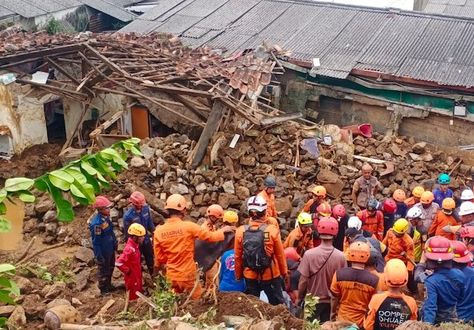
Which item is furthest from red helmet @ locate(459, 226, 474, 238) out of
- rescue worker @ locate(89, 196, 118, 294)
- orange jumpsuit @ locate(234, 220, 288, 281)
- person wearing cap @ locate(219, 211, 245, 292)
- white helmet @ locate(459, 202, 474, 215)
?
rescue worker @ locate(89, 196, 118, 294)

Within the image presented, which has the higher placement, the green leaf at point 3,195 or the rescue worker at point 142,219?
the green leaf at point 3,195

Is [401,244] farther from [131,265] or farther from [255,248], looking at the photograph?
[131,265]

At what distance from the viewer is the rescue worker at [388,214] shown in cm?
909

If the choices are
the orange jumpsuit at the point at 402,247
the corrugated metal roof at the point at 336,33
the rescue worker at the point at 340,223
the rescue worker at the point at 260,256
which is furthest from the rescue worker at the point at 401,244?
the corrugated metal roof at the point at 336,33

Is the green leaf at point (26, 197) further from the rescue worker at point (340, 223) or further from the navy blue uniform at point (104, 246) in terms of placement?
the rescue worker at point (340, 223)

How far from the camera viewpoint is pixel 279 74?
1391 centimetres

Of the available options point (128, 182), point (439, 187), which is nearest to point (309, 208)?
point (439, 187)

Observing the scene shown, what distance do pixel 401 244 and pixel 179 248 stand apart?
9.93ft

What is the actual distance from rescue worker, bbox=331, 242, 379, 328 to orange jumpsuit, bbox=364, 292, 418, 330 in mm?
396

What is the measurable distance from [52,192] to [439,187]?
784 centimetres

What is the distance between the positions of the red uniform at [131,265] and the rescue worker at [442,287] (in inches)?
140

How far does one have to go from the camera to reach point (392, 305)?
5453 millimetres

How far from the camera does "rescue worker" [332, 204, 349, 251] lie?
8.46 m

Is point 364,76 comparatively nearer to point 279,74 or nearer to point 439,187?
point 279,74
